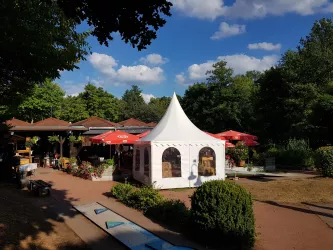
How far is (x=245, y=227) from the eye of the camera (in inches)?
241

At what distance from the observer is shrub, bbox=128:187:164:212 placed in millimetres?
8977

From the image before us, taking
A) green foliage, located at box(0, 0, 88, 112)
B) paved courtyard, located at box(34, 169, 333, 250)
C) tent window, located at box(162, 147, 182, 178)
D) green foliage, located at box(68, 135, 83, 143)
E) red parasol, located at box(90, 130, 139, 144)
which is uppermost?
green foliage, located at box(0, 0, 88, 112)

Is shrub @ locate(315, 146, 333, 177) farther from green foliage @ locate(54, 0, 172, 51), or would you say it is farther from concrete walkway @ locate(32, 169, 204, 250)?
green foliage @ locate(54, 0, 172, 51)

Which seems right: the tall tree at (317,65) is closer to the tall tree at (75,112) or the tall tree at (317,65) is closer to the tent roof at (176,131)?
the tent roof at (176,131)

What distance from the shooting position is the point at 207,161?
47.3 feet

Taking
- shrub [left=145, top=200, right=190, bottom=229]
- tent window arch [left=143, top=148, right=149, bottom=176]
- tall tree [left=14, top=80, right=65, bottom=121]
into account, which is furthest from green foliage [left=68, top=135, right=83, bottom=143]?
tall tree [left=14, top=80, right=65, bottom=121]

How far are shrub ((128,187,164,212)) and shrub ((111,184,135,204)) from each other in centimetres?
42

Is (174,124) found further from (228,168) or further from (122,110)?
(122,110)

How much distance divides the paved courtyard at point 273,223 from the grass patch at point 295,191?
100cm

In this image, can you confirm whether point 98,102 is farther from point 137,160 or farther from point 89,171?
point 137,160

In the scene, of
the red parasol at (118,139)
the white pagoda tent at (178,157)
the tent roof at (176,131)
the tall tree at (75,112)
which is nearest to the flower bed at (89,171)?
the red parasol at (118,139)

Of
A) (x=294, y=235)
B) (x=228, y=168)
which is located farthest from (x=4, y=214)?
(x=228, y=168)

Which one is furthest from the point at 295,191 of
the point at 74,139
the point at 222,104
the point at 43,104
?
the point at 43,104

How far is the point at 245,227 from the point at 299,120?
929 inches
